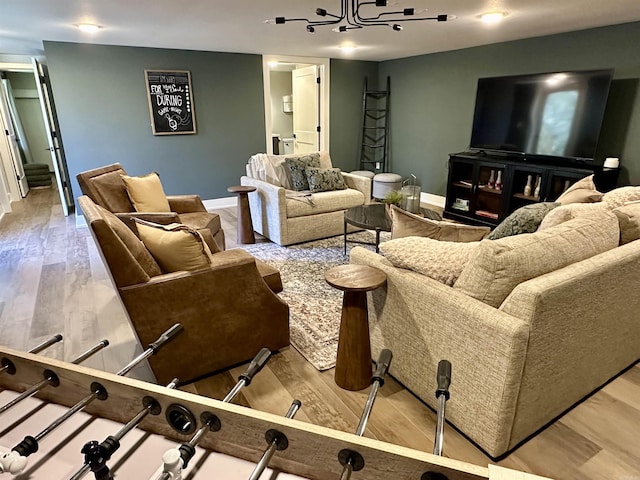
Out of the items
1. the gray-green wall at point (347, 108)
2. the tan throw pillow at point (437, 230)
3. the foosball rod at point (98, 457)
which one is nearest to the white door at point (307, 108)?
the gray-green wall at point (347, 108)

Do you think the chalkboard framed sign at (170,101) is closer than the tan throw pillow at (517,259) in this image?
No

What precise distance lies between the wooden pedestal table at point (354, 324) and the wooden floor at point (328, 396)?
83 mm

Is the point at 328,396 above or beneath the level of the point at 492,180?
beneath

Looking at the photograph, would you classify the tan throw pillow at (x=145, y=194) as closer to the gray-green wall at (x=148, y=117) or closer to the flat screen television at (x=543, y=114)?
the gray-green wall at (x=148, y=117)

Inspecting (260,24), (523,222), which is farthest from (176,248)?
(260,24)

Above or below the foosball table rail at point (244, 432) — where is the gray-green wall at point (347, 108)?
above

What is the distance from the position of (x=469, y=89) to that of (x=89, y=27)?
449 centimetres

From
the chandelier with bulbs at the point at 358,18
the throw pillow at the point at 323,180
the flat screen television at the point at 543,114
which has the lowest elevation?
the throw pillow at the point at 323,180

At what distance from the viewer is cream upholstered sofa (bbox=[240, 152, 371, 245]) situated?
159 inches

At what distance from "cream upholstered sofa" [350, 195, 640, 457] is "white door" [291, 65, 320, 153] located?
5061 mm

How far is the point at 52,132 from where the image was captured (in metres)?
5.14

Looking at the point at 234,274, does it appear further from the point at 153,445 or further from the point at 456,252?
the point at 153,445

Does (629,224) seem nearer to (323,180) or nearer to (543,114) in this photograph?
(543,114)

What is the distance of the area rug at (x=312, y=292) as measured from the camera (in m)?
2.38
